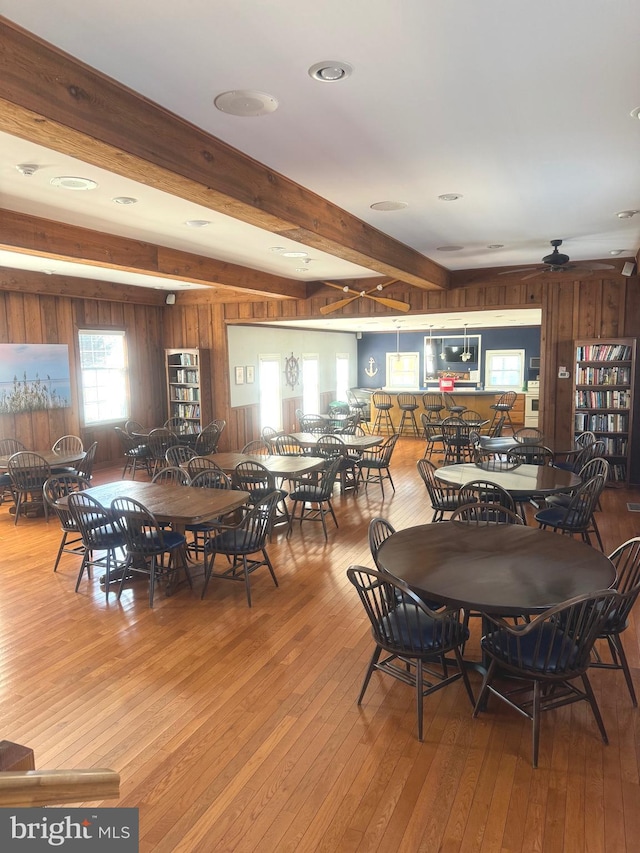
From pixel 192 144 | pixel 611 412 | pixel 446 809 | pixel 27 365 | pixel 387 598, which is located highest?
pixel 192 144

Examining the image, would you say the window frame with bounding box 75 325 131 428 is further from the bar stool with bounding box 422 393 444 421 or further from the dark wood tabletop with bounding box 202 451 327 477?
the bar stool with bounding box 422 393 444 421

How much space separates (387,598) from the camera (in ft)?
9.30

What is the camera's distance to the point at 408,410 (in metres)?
12.5

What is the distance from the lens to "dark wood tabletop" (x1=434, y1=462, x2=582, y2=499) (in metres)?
4.71

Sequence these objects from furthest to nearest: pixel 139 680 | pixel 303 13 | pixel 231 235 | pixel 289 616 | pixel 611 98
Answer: pixel 231 235
pixel 289 616
pixel 139 680
pixel 611 98
pixel 303 13

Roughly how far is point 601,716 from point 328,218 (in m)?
3.60

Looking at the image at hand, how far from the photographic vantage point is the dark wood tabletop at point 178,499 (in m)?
4.23

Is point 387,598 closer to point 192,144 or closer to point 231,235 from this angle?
point 192,144

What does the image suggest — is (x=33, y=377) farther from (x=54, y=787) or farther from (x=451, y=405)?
(x=451, y=405)

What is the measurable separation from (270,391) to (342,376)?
474cm

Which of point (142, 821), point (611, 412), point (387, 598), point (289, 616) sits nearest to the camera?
point (142, 821)

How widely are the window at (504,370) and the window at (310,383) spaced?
4920 millimetres

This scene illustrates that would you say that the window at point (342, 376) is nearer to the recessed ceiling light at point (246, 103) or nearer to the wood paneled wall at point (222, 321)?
the wood paneled wall at point (222, 321)

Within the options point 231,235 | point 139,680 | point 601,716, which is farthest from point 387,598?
point 231,235
